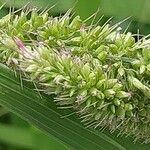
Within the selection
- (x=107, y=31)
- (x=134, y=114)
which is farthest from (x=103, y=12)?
(x=134, y=114)

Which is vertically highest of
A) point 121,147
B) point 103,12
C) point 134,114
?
point 103,12

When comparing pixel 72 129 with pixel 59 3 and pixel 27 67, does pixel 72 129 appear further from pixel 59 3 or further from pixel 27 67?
pixel 59 3

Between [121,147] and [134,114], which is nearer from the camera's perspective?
[134,114]

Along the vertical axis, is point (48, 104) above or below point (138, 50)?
below

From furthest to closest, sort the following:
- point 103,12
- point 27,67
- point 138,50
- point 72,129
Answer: point 103,12, point 72,129, point 138,50, point 27,67

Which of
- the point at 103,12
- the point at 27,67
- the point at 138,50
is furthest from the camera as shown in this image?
the point at 103,12

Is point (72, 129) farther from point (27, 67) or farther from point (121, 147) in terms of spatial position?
point (27, 67)

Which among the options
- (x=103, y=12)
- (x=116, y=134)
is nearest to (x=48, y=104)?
(x=116, y=134)
